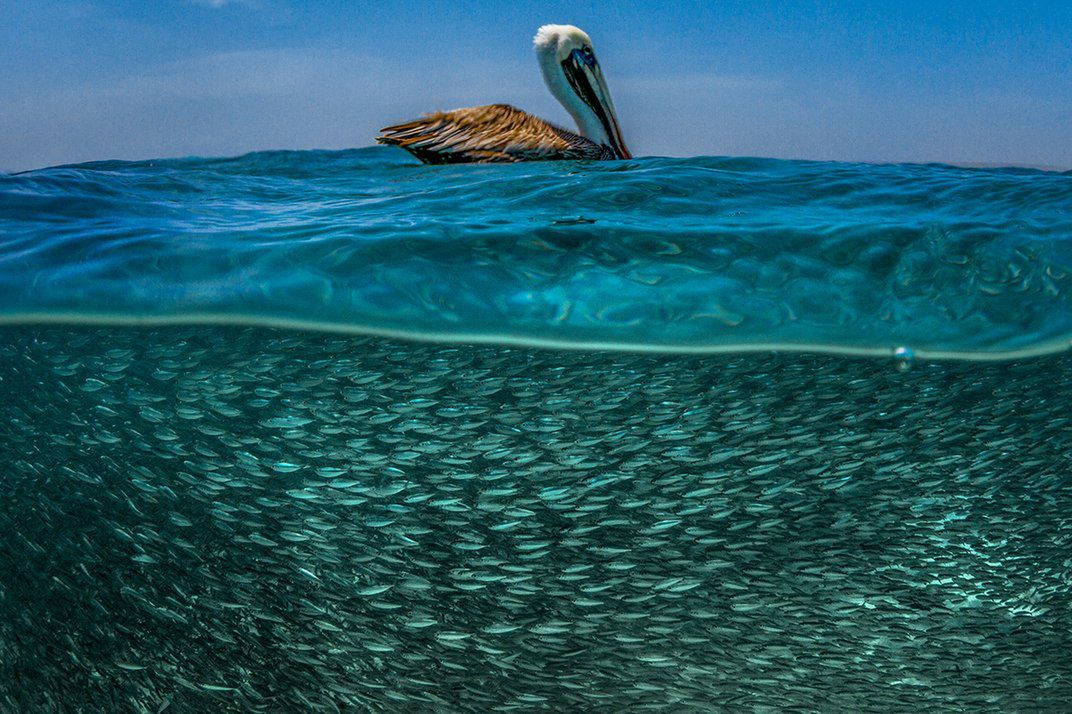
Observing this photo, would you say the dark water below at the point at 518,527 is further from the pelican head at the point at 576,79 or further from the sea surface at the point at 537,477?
the pelican head at the point at 576,79

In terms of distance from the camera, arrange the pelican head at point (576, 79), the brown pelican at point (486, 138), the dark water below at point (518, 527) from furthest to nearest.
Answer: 1. the pelican head at point (576, 79)
2. the brown pelican at point (486, 138)
3. the dark water below at point (518, 527)

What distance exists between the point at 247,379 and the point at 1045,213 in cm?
391

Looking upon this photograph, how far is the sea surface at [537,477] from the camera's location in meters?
3.17

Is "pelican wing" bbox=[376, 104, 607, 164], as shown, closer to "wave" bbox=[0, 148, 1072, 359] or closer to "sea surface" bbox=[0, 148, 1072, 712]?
"wave" bbox=[0, 148, 1072, 359]

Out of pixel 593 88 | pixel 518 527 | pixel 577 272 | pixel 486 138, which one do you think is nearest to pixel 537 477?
pixel 518 527

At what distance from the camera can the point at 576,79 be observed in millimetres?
9938

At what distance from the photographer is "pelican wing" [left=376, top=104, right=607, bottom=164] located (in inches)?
265

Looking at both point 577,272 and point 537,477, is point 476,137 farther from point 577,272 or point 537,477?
point 537,477

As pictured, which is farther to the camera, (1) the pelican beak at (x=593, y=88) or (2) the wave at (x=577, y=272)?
(1) the pelican beak at (x=593, y=88)

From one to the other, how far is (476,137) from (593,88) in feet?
11.5

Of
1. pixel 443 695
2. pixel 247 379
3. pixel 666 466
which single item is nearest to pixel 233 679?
pixel 443 695

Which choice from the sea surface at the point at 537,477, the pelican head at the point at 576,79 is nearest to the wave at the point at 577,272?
the sea surface at the point at 537,477

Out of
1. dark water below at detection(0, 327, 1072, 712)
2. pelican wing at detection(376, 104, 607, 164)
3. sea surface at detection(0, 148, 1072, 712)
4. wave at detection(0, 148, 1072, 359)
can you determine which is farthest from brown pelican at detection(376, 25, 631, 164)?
dark water below at detection(0, 327, 1072, 712)

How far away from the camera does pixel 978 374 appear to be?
3.55 metres
